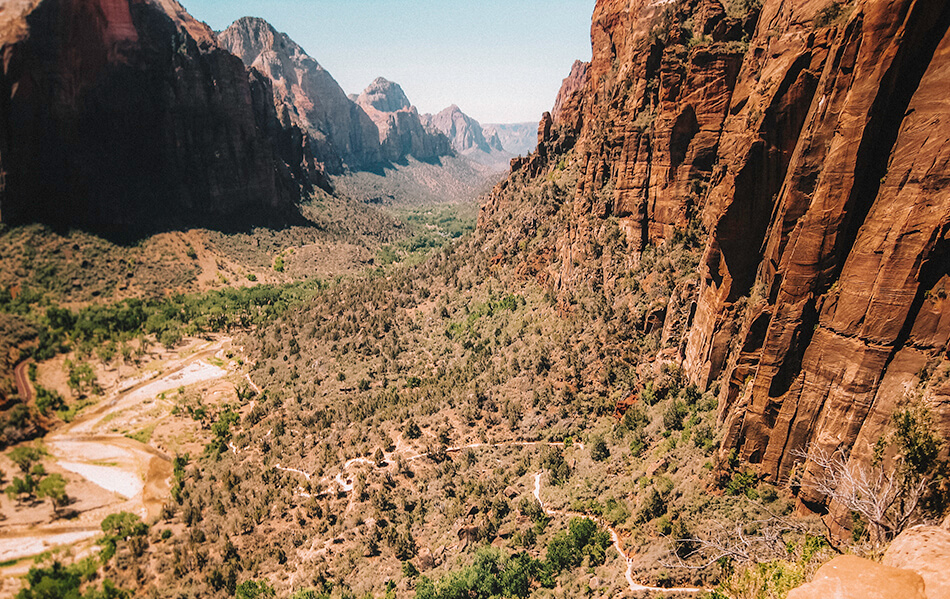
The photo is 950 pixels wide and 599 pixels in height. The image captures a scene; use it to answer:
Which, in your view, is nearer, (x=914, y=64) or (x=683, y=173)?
(x=914, y=64)

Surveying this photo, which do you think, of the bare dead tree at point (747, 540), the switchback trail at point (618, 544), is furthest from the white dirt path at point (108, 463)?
the bare dead tree at point (747, 540)

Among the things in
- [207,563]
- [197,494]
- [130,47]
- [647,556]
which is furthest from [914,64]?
[130,47]

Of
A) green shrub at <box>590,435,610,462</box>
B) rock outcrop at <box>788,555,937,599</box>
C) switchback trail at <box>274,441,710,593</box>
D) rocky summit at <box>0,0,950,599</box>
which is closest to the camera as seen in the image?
rock outcrop at <box>788,555,937,599</box>

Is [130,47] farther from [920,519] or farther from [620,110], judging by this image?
[920,519]

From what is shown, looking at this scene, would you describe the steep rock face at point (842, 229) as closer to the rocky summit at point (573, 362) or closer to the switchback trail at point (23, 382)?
the rocky summit at point (573, 362)

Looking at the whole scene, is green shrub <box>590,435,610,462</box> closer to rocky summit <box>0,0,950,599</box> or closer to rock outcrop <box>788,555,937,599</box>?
rocky summit <box>0,0,950,599</box>

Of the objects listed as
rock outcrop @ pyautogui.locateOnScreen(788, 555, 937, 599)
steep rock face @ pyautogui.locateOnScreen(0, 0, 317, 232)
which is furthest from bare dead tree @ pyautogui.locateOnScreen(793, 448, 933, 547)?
steep rock face @ pyautogui.locateOnScreen(0, 0, 317, 232)

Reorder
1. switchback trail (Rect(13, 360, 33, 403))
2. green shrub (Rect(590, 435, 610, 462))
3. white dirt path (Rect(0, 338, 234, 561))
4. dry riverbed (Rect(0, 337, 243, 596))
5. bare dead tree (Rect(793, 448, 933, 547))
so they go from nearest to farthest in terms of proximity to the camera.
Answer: bare dead tree (Rect(793, 448, 933, 547)) < green shrub (Rect(590, 435, 610, 462)) < white dirt path (Rect(0, 338, 234, 561)) < dry riverbed (Rect(0, 337, 243, 596)) < switchback trail (Rect(13, 360, 33, 403))

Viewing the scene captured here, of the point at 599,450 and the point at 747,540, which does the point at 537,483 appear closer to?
the point at 599,450
